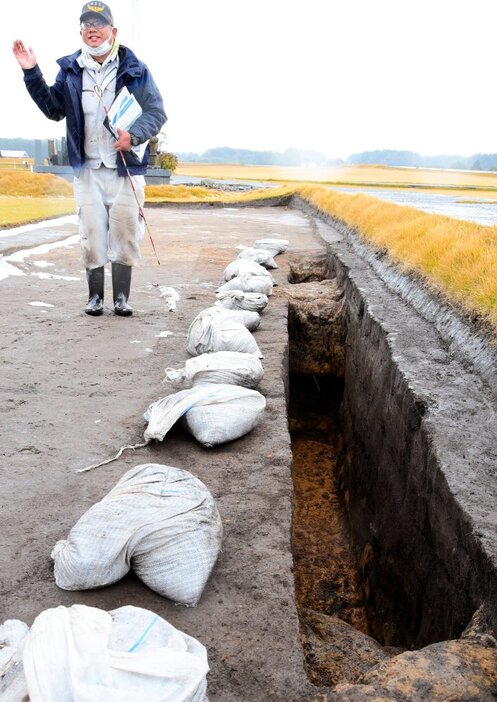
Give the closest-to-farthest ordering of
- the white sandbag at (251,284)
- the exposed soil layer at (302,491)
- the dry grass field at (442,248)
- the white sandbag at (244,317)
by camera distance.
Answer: the exposed soil layer at (302,491) < the dry grass field at (442,248) < the white sandbag at (244,317) < the white sandbag at (251,284)

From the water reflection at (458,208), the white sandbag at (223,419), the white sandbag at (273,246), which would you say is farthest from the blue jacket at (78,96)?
the white sandbag at (273,246)

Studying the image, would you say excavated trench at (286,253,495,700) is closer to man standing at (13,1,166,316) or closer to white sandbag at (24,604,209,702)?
white sandbag at (24,604,209,702)

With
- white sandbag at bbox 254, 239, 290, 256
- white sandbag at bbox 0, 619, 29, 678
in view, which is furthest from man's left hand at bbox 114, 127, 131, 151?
white sandbag at bbox 254, 239, 290, 256

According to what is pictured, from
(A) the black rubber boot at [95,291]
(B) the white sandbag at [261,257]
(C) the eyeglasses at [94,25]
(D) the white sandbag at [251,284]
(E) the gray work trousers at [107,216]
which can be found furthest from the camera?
(B) the white sandbag at [261,257]

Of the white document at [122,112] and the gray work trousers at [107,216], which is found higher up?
the white document at [122,112]

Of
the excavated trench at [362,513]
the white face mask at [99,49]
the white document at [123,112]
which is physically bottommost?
the excavated trench at [362,513]

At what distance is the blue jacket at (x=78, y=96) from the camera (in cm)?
412

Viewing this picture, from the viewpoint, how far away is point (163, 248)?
8852mm

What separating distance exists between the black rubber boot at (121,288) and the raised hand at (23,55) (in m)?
1.34

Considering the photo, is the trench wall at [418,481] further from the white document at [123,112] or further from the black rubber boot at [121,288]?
the white document at [123,112]

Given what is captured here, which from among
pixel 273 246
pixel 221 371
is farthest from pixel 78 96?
pixel 273 246

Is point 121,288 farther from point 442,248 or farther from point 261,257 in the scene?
point 261,257

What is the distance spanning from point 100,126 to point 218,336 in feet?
5.60

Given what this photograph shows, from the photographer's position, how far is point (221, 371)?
2.96 metres
